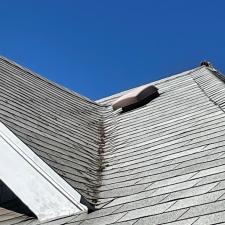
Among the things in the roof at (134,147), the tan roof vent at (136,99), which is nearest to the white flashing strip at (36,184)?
the roof at (134,147)

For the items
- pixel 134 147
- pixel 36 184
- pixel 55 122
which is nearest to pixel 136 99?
pixel 55 122

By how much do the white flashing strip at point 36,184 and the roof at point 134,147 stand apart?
106 mm

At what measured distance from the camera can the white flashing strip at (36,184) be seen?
4.42 meters

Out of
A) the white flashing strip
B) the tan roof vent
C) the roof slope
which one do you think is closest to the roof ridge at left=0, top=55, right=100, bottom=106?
the roof slope

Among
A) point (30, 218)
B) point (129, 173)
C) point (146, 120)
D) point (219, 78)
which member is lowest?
point (30, 218)

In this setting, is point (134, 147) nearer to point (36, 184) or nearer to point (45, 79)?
point (36, 184)

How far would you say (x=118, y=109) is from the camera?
883cm

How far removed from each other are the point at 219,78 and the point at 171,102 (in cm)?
105

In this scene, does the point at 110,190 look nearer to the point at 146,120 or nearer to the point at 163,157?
the point at 163,157

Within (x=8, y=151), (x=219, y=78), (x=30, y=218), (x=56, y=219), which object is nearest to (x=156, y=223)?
(x=56, y=219)

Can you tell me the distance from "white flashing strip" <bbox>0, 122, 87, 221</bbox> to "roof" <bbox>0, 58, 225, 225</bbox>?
0.35ft

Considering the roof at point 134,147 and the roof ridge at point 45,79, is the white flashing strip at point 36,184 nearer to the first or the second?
the roof at point 134,147

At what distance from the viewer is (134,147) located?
6.09 m

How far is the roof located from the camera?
3.97 m
